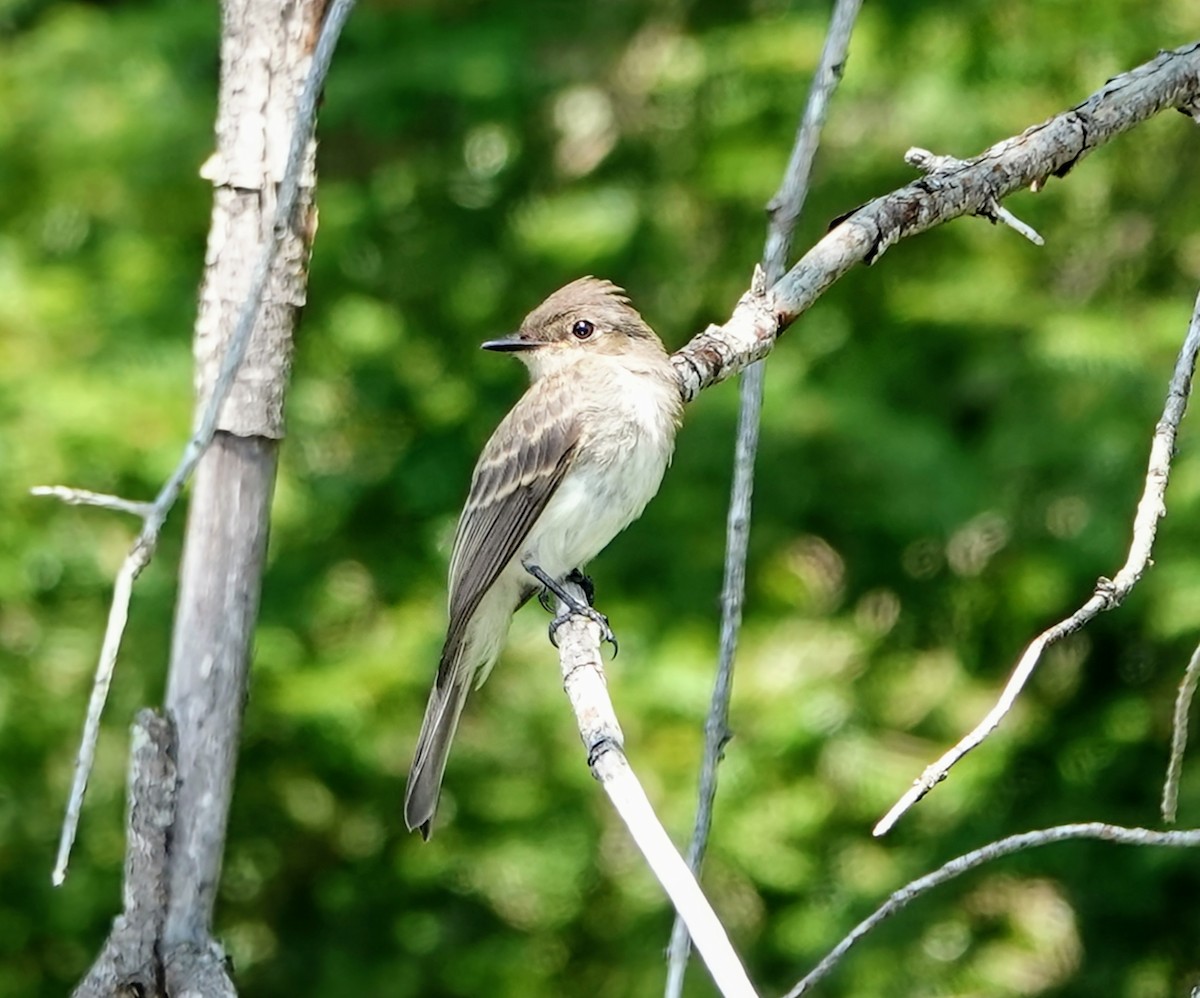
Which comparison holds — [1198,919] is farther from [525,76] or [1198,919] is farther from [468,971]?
[525,76]

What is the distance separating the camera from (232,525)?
2773mm

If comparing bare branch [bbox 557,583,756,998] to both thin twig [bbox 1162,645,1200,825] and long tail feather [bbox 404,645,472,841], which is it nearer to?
thin twig [bbox 1162,645,1200,825]

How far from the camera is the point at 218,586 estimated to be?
275 centimetres

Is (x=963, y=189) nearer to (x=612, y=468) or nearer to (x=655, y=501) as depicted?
(x=612, y=468)

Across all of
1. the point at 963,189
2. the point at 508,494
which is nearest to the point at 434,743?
the point at 508,494

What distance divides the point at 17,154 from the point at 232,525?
415 cm

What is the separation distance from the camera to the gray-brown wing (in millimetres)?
4426

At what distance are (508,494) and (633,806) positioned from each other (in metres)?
2.29

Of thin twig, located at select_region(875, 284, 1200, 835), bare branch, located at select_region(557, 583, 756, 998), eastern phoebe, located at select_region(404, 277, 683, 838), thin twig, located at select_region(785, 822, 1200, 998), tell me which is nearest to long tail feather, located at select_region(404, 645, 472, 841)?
eastern phoebe, located at select_region(404, 277, 683, 838)

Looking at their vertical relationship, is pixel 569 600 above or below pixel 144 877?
above

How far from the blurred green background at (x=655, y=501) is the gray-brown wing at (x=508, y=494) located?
4.54 ft

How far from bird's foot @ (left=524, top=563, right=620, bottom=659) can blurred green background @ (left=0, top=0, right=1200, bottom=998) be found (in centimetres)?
132

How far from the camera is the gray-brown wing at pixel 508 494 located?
14.5ft

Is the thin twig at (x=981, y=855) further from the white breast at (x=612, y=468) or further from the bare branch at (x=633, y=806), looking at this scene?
the white breast at (x=612, y=468)
